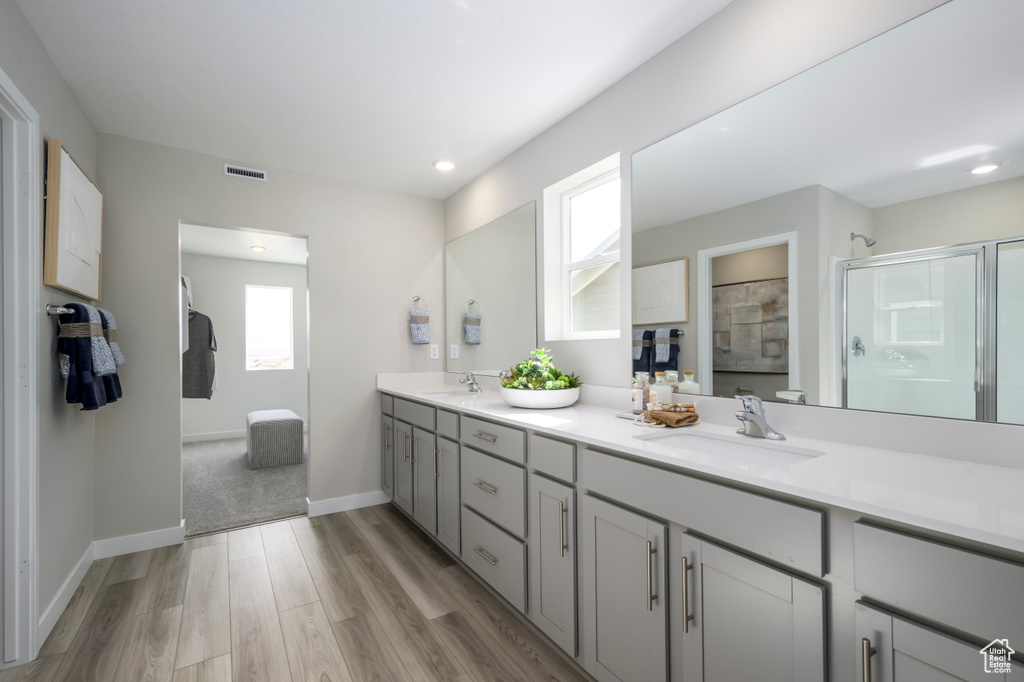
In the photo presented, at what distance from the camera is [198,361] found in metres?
4.67

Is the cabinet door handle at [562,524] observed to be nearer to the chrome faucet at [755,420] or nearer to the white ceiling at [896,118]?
the chrome faucet at [755,420]

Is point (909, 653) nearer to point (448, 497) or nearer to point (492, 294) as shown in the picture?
point (448, 497)

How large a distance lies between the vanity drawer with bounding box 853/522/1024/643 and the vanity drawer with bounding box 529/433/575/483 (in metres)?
0.85

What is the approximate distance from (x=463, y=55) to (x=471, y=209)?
1486mm

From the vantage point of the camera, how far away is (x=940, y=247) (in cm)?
125

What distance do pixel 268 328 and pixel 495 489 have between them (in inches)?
213

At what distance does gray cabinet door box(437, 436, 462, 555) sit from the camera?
2.37 m

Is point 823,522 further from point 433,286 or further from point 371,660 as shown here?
point 433,286

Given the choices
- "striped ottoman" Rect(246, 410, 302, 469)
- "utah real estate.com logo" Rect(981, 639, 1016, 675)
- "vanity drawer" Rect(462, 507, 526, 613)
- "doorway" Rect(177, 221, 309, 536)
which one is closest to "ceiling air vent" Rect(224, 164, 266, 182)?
"doorway" Rect(177, 221, 309, 536)

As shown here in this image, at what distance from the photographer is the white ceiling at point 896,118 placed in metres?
1.14

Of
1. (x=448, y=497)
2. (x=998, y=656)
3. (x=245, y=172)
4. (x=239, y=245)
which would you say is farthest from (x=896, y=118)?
(x=239, y=245)

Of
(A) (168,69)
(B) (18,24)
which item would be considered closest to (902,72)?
(A) (168,69)

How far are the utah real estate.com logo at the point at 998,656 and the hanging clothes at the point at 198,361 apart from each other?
17.4ft

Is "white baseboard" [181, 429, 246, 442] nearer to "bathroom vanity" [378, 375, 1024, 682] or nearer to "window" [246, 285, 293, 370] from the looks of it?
"window" [246, 285, 293, 370]
